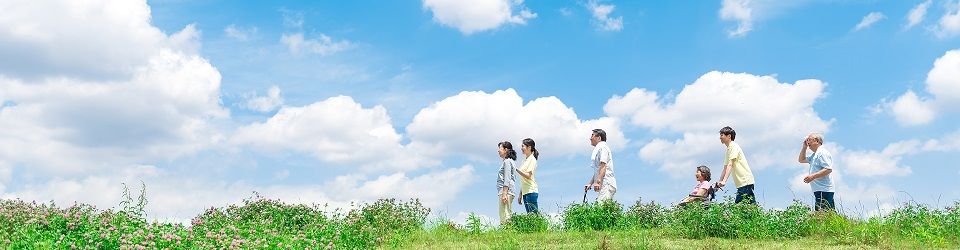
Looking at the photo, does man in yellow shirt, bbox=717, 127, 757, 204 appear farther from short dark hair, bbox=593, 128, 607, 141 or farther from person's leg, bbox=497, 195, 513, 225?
person's leg, bbox=497, 195, 513, 225

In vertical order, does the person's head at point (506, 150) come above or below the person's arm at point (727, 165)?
above

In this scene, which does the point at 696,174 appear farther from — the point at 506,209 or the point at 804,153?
the point at 506,209

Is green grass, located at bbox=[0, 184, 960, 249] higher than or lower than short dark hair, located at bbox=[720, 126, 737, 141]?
lower

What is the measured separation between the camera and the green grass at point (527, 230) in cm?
1040

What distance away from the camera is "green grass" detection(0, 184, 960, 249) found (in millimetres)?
10398

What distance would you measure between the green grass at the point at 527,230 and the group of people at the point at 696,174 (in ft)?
2.02

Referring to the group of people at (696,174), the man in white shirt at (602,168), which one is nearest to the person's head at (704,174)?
the group of people at (696,174)

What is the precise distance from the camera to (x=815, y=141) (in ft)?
46.1

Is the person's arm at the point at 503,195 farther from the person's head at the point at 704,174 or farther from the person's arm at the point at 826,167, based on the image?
the person's arm at the point at 826,167

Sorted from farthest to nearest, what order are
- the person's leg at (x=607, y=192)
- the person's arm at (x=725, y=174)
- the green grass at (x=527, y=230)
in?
the person's leg at (x=607, y=192), the person's arm at (x=725, y=174), the green grass at (x=527, y=230)

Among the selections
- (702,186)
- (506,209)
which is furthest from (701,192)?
(506,209)

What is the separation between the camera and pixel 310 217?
585 inches

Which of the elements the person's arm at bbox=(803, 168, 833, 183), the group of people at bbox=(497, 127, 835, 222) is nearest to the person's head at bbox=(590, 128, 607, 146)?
the group of people at bbox=(497, 127, 835, 222)

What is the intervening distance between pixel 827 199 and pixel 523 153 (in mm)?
4771
